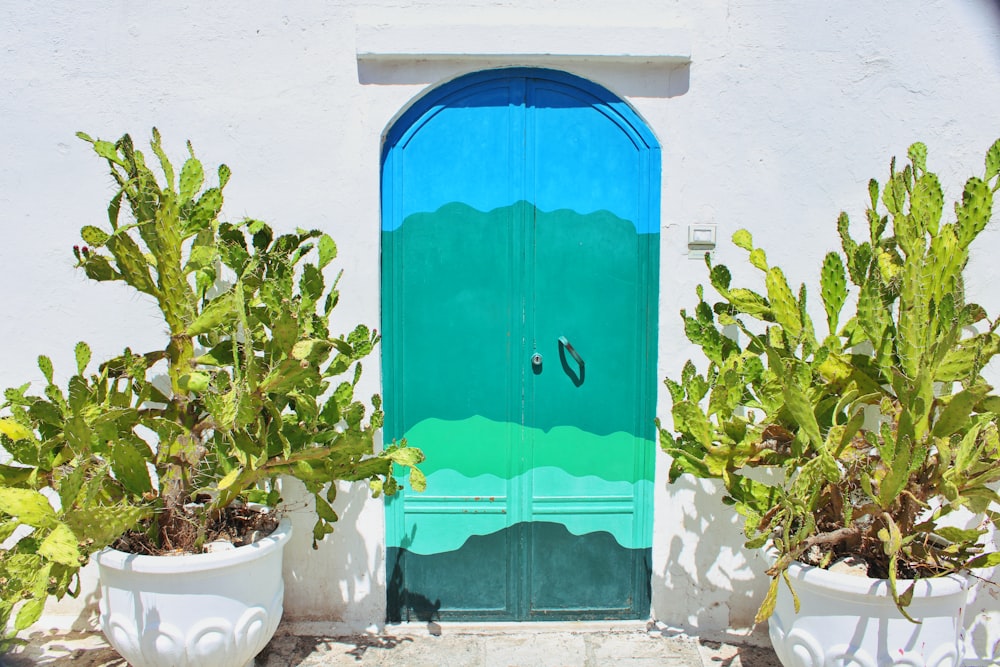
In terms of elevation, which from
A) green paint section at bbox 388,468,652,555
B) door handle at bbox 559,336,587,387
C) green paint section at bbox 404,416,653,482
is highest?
door handle at bbox 559,336,587,387

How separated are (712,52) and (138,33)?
2.28 m

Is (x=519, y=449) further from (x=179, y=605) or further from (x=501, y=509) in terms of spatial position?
(x=179, y=605)

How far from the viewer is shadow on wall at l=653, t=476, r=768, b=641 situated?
3.30 m

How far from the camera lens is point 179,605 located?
263 cm

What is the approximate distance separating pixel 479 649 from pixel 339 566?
668 millimetres

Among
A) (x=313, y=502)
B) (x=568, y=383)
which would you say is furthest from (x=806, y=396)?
(x=313, y=502)

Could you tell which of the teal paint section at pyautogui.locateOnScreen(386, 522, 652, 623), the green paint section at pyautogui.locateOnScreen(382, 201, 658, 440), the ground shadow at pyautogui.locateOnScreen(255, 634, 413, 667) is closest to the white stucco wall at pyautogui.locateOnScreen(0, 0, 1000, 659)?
the green paint section at pyautogui.locateOnScreen(382, 201, 658, 440)

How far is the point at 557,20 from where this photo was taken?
315 cm

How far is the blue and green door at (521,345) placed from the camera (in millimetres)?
3244

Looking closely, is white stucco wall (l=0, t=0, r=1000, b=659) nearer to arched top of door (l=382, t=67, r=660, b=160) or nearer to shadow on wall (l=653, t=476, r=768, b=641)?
arched top of door (l=382, t=67, r=660, b=160)

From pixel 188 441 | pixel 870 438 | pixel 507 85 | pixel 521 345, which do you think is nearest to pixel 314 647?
pixel 188 441

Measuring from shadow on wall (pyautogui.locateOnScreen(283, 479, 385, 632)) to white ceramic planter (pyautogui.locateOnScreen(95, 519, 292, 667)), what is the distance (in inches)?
23.4

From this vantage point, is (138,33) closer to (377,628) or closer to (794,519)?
(377,628)

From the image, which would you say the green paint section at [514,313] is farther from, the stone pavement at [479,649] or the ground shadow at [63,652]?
the ground shadow at [63,652]
